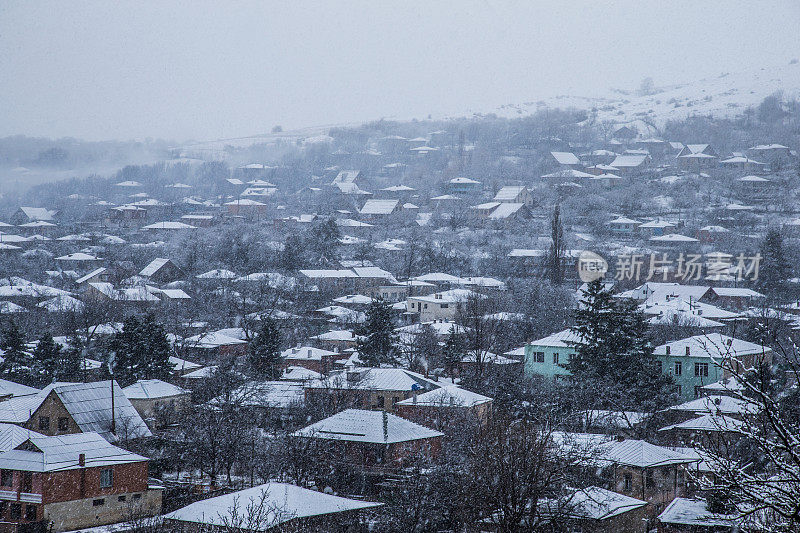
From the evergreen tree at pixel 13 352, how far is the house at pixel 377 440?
12.2 meters

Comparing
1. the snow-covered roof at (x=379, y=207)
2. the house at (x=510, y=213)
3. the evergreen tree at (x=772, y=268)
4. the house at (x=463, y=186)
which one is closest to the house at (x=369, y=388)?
the evergreen tree at (x=772, y=268)

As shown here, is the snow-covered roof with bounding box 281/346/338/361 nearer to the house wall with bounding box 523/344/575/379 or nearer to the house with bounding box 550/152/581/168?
the house wall with bounding box 523/344/575/379

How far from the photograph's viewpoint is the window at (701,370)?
90.5 ft

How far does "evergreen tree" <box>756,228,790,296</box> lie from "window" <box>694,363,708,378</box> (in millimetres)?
17583

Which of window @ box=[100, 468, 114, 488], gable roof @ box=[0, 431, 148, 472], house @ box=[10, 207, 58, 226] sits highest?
gable roof @ box=[0, 431, 148, 472]

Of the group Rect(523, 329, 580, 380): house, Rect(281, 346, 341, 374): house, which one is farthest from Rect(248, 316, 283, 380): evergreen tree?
Rect(523, 329, 580, 380): house

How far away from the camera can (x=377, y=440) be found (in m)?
20.0

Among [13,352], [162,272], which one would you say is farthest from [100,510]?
[162,272]

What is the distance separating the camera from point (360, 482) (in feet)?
61.8

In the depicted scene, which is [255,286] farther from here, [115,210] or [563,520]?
[563,520]

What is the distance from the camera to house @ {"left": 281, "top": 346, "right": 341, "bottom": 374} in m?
31.1

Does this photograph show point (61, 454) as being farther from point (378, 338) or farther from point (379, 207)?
point (379, 207)

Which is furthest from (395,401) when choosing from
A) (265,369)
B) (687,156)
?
(687,156)

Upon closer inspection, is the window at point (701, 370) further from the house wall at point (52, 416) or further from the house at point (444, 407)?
the house wall at point (52, 416)
